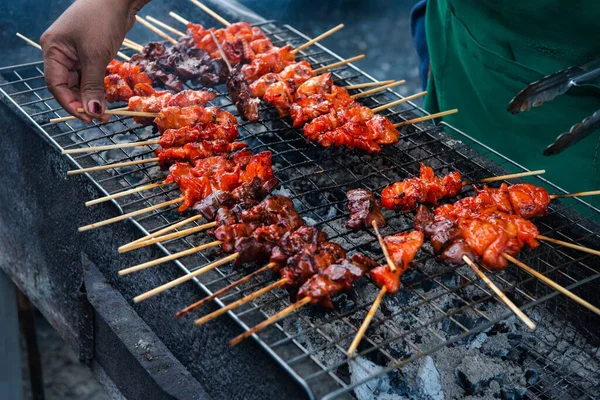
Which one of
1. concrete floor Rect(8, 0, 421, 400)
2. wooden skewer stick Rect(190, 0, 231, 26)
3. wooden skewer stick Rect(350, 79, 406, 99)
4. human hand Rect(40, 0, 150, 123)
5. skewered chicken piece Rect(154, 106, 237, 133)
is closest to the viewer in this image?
human hand Rect(40, 0, 150, 123)

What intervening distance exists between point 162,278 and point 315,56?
3218 millimetres

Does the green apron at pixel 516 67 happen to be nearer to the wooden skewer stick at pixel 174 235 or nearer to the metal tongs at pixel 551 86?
the metal tongs at pixel 551 86

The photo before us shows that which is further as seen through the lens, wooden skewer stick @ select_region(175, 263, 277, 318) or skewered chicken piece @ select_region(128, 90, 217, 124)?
skewered chicken piece @ select_region(128, 90, 217, 124)

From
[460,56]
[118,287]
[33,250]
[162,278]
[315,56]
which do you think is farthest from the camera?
[315,56]

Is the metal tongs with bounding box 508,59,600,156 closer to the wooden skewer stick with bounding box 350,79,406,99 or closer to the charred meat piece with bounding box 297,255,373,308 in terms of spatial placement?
the charred meat piece with bounding box 297,255,373,308

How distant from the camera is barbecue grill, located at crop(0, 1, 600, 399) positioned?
3521 mm

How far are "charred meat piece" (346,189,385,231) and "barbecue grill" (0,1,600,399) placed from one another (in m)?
0.07

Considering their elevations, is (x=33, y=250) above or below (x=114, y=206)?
below

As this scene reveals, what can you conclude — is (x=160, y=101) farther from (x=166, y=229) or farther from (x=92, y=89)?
(x=166, y=229)

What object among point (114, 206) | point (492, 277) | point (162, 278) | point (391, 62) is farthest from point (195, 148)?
point (391, 62)

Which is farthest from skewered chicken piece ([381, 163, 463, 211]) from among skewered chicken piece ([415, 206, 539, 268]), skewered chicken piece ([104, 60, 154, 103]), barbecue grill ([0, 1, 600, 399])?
skewered chicken piece ([104, 60, 154, 103])

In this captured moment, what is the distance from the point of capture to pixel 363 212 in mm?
3949

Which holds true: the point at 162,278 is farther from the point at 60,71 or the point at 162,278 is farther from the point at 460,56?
the point at 460,56

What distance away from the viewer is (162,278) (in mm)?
3756
